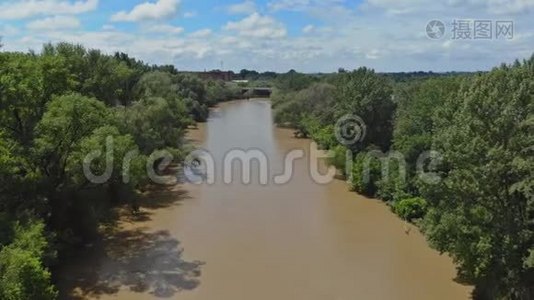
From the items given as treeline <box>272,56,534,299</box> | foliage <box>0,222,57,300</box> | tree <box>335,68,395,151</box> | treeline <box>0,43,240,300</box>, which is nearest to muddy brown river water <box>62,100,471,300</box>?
treeline <box>0,43,240,300</box>

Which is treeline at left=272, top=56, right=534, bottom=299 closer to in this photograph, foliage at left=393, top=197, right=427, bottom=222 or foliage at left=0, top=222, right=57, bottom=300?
foliage at left=393, top=197, right=427, bottom=222

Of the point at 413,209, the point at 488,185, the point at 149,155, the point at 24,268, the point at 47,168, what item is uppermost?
the point at 488,185

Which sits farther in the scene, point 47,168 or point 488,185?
point 47,168

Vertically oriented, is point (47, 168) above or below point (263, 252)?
above

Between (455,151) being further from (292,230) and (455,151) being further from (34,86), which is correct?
(34,86)

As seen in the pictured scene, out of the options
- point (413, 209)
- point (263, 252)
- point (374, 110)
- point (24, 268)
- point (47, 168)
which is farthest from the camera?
point (374, 110)

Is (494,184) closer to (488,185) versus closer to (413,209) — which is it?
(488,185)

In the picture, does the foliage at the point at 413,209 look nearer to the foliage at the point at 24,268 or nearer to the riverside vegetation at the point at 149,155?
the riverside vegetation at the point at 149,155

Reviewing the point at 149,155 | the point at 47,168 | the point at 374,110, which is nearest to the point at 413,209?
the point at 374,110

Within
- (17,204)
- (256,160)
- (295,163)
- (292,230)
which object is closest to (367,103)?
(295,163)
